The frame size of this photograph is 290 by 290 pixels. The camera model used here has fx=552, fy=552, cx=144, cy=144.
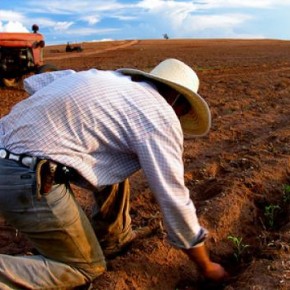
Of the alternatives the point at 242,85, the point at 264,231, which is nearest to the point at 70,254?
the point at 264,231

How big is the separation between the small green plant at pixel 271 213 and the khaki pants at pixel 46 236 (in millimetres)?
1517

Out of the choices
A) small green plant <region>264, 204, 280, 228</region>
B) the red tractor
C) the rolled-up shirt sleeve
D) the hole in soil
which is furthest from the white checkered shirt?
the red tractor

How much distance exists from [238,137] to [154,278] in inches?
138

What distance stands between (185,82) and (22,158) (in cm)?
100

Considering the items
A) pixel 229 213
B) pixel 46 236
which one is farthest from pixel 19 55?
pixel 46 236

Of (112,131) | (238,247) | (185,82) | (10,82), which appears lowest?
(10,82)

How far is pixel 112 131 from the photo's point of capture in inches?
117

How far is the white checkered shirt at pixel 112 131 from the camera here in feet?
9.48

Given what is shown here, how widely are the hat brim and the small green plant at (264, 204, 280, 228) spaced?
115 cm

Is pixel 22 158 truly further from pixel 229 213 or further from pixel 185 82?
pixel 229 213

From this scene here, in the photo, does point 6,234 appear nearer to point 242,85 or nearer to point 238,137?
point 238,137

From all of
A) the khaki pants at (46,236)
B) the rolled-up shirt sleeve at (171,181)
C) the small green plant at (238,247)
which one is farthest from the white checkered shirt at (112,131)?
the small green plant at (238,247)

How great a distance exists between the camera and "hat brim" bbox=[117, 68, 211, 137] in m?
3.06

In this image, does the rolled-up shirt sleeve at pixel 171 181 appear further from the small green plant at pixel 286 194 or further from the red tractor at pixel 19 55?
the red tractor at pixel 19 55
